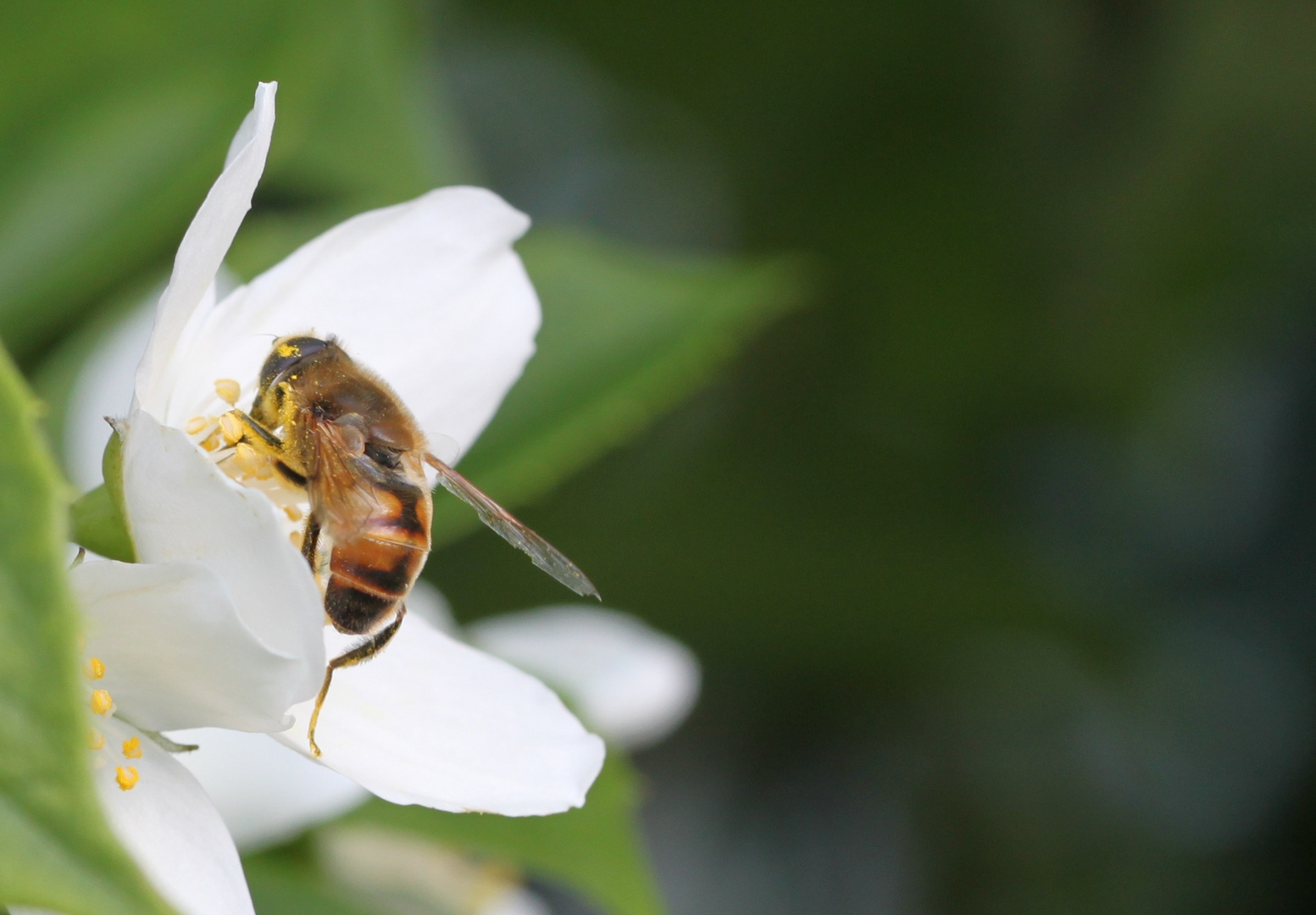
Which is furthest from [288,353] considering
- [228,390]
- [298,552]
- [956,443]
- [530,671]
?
[956,443]

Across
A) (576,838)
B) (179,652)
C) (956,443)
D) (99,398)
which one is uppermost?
(179,652)

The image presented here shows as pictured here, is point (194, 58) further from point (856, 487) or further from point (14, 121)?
point (856, 487)

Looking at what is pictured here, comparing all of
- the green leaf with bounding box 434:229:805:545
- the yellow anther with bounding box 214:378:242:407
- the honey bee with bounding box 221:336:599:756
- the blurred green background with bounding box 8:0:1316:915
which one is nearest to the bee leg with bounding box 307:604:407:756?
the honey bee with bounding box 221:336:599:756

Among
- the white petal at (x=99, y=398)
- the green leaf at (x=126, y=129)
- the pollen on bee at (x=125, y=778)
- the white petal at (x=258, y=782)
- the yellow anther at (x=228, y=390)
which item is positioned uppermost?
the yellow anther at (x=228, y=390)

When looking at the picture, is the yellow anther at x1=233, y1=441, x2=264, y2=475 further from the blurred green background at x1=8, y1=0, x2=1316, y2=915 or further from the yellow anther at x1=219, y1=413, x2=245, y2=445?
the blurred green background at x1=8, y1=0, x2=1316, y2=915

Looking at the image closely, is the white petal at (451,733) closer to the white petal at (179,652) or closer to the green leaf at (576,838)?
the white petal at (179,652)

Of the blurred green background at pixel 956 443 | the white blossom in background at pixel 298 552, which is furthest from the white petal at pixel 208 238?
the blurred green background at pixel 956 443

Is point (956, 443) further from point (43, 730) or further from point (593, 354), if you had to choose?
point (43, 730)
